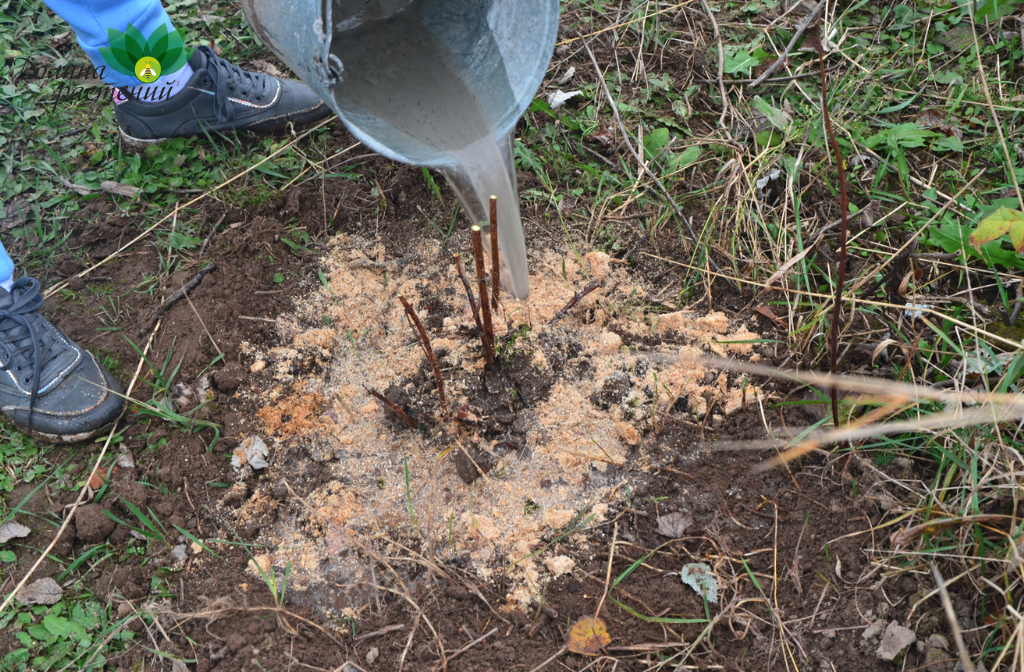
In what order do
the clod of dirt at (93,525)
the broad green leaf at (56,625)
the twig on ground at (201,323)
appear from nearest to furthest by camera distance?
1. the broad green leaf at (56,625)
2. the clod of dirt at (93,525)
3. the twig on ground at (201,323)

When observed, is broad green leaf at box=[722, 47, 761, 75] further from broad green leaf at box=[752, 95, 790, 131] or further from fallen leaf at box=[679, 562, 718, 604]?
fallen leaf at box=[679, 562, 718, 604]

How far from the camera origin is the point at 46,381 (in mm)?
2105

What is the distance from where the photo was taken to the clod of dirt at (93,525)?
6.31 feet

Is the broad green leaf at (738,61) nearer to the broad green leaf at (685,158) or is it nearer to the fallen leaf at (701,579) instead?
the broad green leaf at (685,158)

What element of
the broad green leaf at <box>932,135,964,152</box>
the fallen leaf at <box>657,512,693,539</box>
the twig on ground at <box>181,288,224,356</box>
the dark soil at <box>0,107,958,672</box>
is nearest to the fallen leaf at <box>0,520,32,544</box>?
the dark soil at <box>0,107,958,672</box>

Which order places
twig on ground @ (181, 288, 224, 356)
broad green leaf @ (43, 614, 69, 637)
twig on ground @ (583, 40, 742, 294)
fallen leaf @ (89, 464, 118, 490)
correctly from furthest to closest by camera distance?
twig on ground @ (583, 40, 742, 294), twig on ground @ (181, 288, 224, 356), fallen leaf @ (89, 464, 118, 490), broad green leaf @ (43, 614, 69, 637)

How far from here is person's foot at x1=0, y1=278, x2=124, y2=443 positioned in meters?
2.08

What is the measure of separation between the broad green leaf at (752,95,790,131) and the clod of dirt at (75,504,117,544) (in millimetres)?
2637

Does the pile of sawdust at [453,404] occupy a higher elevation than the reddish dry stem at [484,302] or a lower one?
lower

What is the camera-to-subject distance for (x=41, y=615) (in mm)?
1828

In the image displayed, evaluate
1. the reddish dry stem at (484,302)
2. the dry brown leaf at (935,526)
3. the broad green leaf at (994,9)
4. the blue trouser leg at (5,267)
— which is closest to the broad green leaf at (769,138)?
the broad green leaf at (994,9)

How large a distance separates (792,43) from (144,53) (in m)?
2.52

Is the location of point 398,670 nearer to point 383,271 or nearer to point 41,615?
point 41,615

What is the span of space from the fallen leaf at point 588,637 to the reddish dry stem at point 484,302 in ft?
2.61
